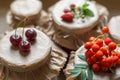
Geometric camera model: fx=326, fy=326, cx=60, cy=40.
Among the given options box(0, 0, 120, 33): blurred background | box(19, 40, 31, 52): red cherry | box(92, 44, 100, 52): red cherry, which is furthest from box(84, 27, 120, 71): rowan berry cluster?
box(0, 0, 120, 33): blurred background

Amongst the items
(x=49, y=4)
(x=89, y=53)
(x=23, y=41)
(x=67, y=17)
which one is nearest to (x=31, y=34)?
(x=23, y=41)

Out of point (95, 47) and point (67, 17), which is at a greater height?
point (95, 47)

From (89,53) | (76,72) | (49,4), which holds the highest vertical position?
(89,53)

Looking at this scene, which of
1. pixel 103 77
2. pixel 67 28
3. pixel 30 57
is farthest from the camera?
pixel 67 28

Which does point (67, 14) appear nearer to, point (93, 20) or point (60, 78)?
point (93, 20)

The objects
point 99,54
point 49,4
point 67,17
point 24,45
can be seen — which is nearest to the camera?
point 99,54

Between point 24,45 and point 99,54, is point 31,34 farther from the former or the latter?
point 99,54

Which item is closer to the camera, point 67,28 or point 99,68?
point 99,68

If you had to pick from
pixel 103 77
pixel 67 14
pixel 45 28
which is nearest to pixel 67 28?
pixel 67 14
